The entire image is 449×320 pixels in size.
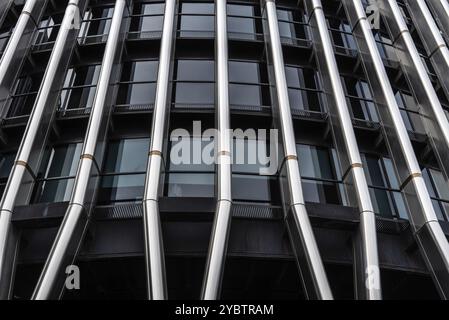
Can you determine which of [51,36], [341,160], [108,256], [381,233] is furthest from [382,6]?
[108,256]

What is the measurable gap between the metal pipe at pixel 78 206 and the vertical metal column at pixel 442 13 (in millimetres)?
16108

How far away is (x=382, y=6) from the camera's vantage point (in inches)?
800

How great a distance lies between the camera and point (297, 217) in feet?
38.7

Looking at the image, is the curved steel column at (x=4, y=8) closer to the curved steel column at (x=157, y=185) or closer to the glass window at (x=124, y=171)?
the curved steel column at (x=157, y=185)

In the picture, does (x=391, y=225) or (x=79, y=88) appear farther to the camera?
(x=79, y=88)

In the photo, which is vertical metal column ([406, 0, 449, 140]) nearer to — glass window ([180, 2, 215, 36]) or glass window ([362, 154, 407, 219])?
glass window ([362, 154, 407, 219])

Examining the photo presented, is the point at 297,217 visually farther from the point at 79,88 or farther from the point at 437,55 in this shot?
the point at 437,55

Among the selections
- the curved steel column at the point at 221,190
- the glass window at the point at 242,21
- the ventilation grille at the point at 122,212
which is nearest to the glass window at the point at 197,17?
the glass window at the point at 242,21

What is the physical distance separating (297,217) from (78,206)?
633 centimetres

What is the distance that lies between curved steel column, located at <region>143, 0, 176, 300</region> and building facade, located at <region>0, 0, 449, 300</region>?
48 mm

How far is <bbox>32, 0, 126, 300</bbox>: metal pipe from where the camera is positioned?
10.4m

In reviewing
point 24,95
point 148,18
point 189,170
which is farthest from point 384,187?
point 24,95

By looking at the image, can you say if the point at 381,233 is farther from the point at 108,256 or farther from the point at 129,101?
the point at 129,101
